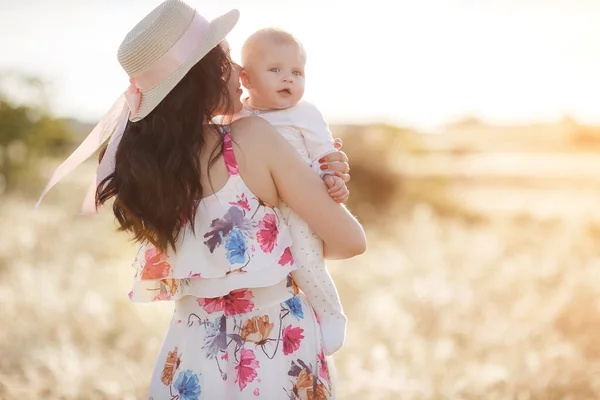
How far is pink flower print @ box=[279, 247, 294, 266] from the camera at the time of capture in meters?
2.00

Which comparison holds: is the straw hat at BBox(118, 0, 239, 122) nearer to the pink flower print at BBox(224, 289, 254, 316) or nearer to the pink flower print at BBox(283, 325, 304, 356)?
the pink flower print at BBox(224, 289, 254, 316)

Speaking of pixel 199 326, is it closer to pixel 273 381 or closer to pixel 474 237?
pixel 273 381

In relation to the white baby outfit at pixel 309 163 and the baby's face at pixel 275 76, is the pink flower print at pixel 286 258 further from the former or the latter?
the baby's face at pixel 275 76

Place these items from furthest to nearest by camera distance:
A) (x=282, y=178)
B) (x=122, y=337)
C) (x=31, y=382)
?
(x=122, y=337)
(x=31, y=382)
(x=282, y=178)

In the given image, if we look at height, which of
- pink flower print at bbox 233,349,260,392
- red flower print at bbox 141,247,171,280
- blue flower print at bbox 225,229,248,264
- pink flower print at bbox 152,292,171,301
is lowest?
pink flower print at bbox 233,349,260,392

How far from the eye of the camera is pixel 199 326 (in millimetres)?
2043

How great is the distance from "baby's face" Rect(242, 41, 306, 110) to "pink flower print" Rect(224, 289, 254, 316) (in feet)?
1.92

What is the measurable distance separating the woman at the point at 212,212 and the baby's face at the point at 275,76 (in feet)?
0.38

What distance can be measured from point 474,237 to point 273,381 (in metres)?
5.65

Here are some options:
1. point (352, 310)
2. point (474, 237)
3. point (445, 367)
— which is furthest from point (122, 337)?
point (474, 237)

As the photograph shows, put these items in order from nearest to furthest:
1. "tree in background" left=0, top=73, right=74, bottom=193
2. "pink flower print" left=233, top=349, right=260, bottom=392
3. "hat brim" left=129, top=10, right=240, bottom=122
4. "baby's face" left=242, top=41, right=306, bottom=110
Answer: "hat brim" left=129, top=10, right=240, bottom=122 → "pink flower print" left=233, top=349, right=260, bottom=392 → "baby's face" left=242, top=41, right=306, bottom=110 → "tree in background" left=0, top=73, right=74, bottom=193

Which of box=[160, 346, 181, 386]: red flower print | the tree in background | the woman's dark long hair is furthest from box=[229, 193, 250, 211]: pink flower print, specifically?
the tree in background

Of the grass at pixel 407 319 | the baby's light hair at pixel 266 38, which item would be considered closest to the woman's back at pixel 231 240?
the baby's light hair at pixel 266 38

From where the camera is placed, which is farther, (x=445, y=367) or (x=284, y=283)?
(x=445, y=367)
